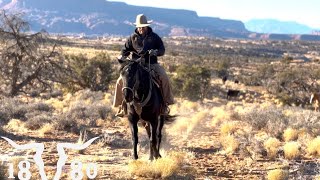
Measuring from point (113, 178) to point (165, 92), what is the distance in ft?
7.92

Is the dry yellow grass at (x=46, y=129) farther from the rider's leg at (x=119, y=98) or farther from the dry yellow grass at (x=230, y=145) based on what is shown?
the dry yellow grass at (x=230, y=145)

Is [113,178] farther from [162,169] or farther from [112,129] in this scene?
[112,129]

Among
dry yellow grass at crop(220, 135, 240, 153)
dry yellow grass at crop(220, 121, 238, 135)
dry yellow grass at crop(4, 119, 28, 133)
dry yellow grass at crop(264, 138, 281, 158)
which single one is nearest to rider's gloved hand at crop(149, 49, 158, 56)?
dry yellow grass at crop(220, 135, 240, 153)

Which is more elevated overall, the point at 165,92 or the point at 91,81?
the point at 165,92

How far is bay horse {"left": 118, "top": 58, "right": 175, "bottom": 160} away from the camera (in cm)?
828

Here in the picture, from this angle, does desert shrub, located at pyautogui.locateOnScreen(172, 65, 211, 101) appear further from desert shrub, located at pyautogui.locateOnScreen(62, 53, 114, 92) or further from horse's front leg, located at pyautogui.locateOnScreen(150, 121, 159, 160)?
horse's front leg, located at pyautogui.locateOnScreen(150, 121, 159, 160)

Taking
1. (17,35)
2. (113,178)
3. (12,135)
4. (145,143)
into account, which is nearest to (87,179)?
(113,178)

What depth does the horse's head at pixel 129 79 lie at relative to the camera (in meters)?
8.15

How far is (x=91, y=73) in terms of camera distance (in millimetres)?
28688

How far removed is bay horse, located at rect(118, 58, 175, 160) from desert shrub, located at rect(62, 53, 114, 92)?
18.6 m

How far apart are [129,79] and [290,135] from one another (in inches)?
252

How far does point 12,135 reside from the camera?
12.8 metres

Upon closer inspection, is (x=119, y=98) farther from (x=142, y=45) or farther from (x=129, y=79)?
(x=129, y=79)

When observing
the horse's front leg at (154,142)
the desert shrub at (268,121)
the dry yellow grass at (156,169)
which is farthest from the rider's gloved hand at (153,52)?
the desert shrub at (268,121)
